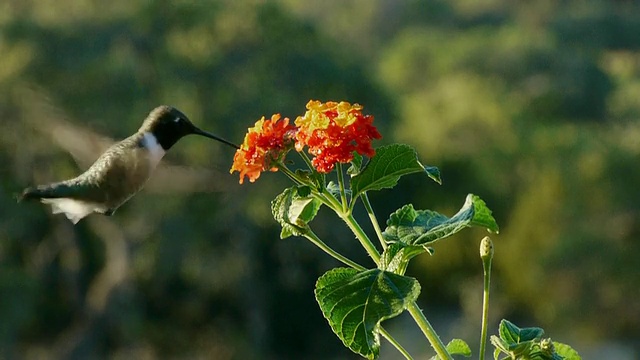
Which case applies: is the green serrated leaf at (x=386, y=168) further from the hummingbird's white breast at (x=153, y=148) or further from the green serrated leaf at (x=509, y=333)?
the hummingbird's white breast at (x=153, y=148)

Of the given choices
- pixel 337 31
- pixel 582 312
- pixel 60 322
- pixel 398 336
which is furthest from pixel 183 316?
pixel 337 31

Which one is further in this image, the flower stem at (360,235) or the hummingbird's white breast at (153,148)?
the hummingbird's white breast at (153,148)

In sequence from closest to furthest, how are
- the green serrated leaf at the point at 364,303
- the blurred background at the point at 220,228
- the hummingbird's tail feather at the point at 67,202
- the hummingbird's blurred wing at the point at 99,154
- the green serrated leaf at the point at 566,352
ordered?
the green serrated leaf at the point at 364,303
the green serrated leaf at the point at 566,352
the hummingbird's tail feather at the point at 67,202
the hummingbird's blurred wing at the point at 99,154
the blurred background at the point at 220,228

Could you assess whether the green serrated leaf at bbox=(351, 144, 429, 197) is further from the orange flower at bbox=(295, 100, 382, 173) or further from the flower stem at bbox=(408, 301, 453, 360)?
the flower stem at bbox=(408, 301, 453, 360)

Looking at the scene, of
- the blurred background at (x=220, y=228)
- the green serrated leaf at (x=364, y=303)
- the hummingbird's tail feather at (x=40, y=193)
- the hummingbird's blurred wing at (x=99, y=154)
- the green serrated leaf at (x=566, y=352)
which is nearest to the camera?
the green serrated leaf at (x=364, y=303)

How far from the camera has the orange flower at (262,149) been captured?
53.9 inches

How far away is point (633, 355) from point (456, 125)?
5.41 meters

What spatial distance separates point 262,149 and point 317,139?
10 cm

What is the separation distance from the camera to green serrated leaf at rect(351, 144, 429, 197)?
1351mm

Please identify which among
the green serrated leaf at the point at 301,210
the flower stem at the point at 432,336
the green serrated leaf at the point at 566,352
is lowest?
the green serrated leaf at the point at 566,352

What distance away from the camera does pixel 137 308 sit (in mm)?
10695

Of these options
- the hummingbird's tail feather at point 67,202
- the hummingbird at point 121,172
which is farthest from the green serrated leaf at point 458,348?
the hummingbird's tail feather at point 67,202

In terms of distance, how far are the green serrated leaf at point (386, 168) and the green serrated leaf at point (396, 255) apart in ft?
0.39

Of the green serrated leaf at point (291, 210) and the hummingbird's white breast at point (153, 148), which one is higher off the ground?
the green serrated leaf at point (291, 210)
